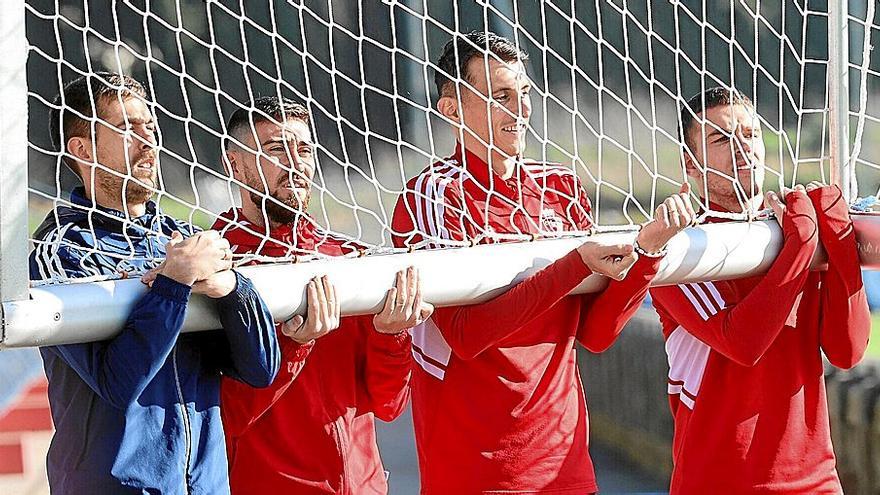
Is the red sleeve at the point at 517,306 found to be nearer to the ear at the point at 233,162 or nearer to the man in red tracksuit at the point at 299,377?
the man in red tracksuit at the point at 299,377

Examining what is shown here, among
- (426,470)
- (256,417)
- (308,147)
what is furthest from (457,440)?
(308,147)

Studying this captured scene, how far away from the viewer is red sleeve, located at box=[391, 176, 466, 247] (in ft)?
7.55

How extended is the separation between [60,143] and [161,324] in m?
0.46

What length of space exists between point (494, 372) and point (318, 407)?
0.34 m

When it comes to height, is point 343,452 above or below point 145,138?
below

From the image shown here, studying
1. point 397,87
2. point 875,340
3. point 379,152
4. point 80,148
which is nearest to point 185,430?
point 80,148

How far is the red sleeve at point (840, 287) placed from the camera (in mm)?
2373

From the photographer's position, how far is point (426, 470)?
2.42 m

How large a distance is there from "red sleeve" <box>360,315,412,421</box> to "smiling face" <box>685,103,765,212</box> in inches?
28.1

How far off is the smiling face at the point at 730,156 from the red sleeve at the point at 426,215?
21.0 inches

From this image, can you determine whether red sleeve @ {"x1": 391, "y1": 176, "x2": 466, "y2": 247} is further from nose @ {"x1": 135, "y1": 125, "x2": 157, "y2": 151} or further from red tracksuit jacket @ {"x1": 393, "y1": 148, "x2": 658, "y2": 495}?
nose @ {"x1": 135, "y1": 125, "x2": 157, "y2": 151}

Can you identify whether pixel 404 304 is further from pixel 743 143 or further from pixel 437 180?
pixel 743 143

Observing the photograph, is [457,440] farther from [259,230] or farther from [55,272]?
[55,272]

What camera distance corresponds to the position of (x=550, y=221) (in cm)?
246
